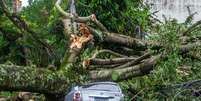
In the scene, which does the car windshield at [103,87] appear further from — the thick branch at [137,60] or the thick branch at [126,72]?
the thick branch at [137,60]

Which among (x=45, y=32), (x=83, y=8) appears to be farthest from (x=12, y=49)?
(x=83, y=8)

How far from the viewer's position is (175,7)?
1772 cm


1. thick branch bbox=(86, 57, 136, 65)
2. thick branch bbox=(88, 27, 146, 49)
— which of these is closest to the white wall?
thick branch bbox=(88, 27, 146, 49)

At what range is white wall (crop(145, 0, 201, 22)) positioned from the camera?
1753 cm

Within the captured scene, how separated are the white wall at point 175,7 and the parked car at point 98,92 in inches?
385

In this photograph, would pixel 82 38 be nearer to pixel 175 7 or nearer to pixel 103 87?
pixel 103 87

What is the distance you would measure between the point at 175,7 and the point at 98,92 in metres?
10.2

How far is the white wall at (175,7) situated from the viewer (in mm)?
17531

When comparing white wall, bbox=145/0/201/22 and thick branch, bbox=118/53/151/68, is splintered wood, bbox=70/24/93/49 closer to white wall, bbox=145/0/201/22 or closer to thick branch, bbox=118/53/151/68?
thick branch, bbox=118/53/151/68

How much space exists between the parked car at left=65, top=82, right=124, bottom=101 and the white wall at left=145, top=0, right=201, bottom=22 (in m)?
9.78

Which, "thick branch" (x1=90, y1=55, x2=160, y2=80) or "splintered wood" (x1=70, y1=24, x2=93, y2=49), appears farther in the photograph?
"splintered wood" (x1=70, y1=24, x2=93, y2=49)

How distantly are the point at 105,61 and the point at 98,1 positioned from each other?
15.6 feet

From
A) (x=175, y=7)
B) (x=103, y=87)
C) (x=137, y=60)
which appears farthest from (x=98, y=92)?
(x=175, y=7)

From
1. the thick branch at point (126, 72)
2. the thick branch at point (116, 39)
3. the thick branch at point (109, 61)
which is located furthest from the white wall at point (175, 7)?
the thick branch at point (126, 72)
